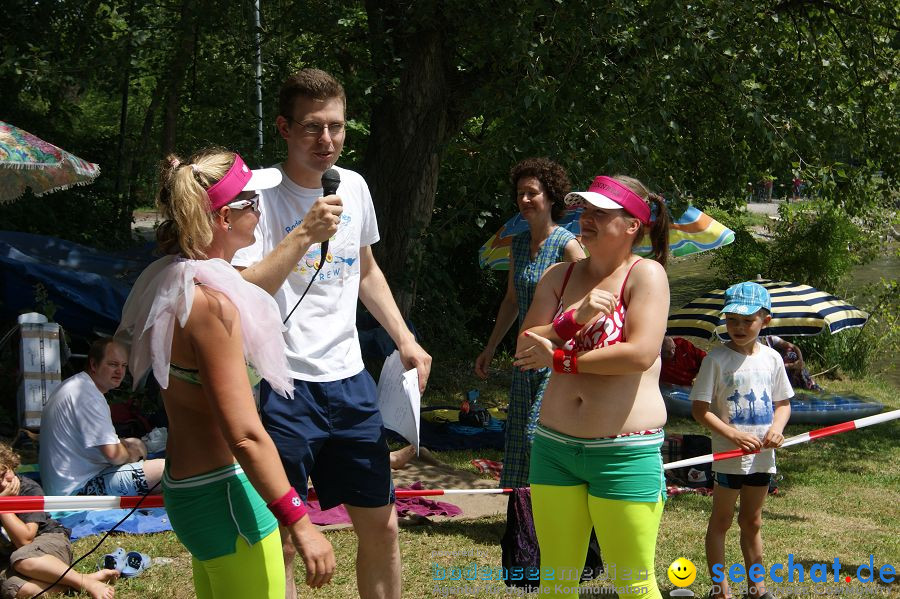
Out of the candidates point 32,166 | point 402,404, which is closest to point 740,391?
point 402,404

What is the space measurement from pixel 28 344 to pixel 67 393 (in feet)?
7.03

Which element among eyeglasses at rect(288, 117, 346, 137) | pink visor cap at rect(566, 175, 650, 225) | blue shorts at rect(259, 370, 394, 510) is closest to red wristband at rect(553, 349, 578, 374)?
pink visor cap at rect(566, 175, 650, 225)

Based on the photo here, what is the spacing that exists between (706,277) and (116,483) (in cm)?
1391

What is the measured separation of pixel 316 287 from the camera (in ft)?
10.5

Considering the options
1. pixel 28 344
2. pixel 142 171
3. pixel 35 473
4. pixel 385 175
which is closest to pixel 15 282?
pixel 28 344

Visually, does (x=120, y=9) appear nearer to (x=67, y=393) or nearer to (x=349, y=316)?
(x=67, y=393)

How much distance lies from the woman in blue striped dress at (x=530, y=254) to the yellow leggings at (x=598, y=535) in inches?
62.1

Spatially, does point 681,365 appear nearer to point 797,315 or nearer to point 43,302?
point 797,315

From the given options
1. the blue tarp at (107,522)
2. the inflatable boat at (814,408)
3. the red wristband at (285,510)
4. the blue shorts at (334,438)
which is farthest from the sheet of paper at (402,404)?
the inflatable boat at (814,408)

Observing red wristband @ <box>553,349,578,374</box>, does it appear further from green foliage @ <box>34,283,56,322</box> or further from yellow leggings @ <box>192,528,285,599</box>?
green foliage @ <box>34,283,56,322</box>

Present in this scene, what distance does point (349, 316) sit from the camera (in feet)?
10.8

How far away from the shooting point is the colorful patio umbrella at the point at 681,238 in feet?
21.7

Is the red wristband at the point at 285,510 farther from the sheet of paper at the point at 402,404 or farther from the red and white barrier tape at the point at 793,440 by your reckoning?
the red and white barrier tape at the point at 793,440

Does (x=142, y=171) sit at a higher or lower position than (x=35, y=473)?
higher
